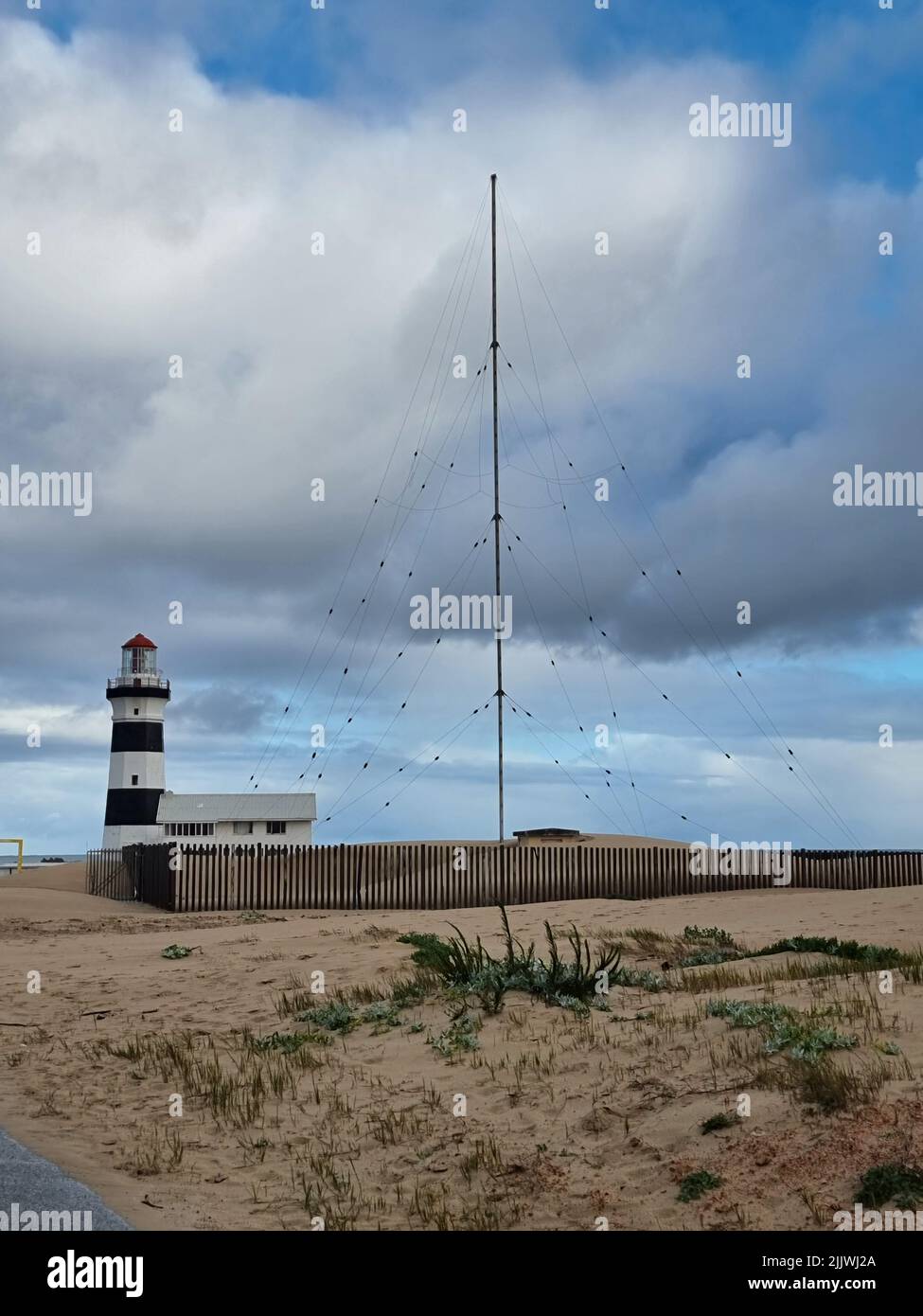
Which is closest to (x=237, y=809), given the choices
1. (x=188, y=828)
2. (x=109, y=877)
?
(x=188, y=828)

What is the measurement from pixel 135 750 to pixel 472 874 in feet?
83.0

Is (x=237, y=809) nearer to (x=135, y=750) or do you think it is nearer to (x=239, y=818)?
(x=239, y=818)

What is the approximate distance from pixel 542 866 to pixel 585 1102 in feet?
75.2

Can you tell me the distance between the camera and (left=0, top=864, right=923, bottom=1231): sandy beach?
7.20m

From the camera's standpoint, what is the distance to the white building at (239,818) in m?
50.3

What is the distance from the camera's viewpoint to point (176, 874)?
101ft

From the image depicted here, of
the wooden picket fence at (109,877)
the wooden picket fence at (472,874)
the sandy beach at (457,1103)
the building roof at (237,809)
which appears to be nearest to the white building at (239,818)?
the building roof at (237,809)

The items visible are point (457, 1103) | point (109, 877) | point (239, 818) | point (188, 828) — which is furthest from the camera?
point (239, 818)

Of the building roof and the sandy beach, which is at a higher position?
the building roof

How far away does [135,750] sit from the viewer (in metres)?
52.2

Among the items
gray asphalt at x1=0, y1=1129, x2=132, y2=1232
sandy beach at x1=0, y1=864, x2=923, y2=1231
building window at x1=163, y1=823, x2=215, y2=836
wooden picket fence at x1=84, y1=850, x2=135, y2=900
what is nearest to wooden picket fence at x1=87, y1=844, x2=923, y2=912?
wooden picket fence at x1=84, y1=850, x2=135, y2=900

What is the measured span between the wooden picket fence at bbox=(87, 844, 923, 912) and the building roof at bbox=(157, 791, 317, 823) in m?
18.2

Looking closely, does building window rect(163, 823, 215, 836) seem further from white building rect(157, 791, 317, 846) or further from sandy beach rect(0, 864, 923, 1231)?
sandy beach rect(0, 864, 923, 1231)

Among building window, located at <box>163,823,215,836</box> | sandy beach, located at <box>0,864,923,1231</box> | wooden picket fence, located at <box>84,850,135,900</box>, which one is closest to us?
sandy beach, located at <box>0,864,923,1231</box>
